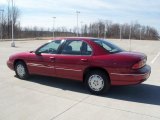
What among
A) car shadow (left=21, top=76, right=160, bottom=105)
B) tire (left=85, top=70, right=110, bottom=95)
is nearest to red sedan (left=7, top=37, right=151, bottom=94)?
tire (left=85, top=70, right=110, bottom=95)

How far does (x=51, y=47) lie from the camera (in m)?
7.96

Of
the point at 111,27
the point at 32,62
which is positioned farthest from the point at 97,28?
the point at 32,62

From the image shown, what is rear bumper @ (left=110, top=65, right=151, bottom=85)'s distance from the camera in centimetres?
649

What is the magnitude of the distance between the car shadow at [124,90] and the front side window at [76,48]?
108 cm

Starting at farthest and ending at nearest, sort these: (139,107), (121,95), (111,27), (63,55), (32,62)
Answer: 1. (111,27)
2. (32,62)
3. (63,55)
4. (121,95)
5. (139,107)

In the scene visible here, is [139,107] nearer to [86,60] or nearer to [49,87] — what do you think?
[86,60]

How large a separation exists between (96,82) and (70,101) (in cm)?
101

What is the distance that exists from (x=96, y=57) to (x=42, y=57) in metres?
1.90

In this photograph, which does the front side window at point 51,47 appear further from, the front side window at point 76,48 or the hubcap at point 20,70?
the hubcap at point 20,70

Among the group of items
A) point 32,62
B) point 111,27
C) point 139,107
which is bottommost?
point 139,107

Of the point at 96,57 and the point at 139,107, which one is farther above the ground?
the point at 96,57

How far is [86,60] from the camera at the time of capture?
7027 mm

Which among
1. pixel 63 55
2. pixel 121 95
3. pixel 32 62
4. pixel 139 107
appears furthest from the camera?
pixel 32 62

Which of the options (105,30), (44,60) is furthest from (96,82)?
(105,30)
